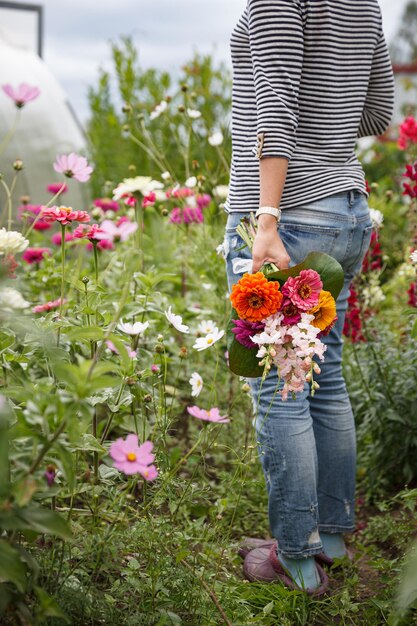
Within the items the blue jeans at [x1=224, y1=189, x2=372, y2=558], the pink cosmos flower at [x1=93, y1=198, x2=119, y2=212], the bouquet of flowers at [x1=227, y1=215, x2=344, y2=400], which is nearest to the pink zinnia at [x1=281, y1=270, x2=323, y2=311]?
the bouquet of flowers at [x1=227, y1=215, x2=344, y2=400]

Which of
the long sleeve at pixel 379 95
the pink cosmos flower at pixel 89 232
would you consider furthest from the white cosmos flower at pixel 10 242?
the long sleeve at pixel 379 95

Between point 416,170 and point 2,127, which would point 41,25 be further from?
point 416,170

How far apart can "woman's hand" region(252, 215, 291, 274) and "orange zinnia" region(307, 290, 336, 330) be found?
0.55 ft

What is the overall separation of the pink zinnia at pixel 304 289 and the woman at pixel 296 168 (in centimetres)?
15

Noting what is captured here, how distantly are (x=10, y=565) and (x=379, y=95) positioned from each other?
58.2 inches

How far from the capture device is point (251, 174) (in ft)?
5.89

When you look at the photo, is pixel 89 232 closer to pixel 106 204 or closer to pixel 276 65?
pixel 276 65

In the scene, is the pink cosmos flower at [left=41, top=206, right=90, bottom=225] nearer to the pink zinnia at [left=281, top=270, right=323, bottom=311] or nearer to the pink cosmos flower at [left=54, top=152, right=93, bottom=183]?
the pink cosmos flower at [left=54, top=152, right=93, bottom=183]

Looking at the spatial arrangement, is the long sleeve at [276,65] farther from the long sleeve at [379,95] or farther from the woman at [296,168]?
the long sleeve at [379,95]

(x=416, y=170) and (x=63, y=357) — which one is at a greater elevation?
(x=416, y=170)

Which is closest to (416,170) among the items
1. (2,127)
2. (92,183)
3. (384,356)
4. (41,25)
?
(384,356)

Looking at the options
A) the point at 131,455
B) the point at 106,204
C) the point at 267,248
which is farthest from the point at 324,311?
the point at 106,204

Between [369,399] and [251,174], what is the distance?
943mm

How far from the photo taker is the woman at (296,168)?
1.67 metres
